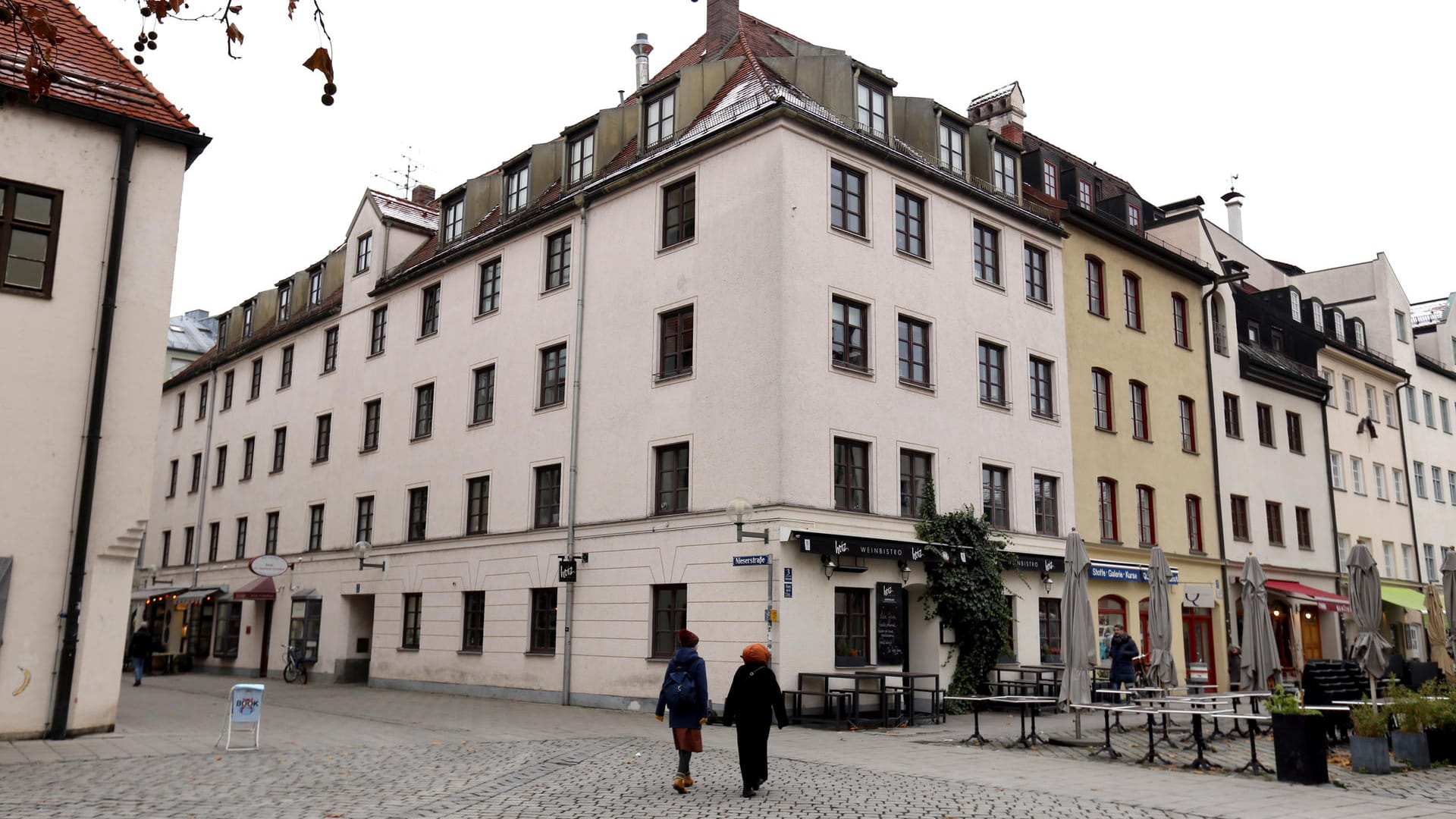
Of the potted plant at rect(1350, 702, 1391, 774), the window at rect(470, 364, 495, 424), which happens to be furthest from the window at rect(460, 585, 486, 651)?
the potted plant at rect(1350, 702, 1391, 774)

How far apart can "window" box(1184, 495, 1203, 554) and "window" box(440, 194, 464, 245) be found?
836 inches

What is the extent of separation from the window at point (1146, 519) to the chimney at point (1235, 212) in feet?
75.6

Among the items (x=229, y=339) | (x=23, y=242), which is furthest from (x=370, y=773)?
(x=229, y=339)

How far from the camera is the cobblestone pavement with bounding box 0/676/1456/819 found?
11.0 metres

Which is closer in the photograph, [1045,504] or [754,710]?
[754,710]

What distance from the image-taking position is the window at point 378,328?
33594mm

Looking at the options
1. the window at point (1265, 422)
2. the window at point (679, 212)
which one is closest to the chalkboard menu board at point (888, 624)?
the window at point (679, 212)

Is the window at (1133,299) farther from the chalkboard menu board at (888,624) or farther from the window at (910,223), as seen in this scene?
the chalkboard menu board at (888,624)

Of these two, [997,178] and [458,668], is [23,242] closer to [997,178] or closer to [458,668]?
[458,668]

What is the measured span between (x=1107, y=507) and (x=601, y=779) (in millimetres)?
19291

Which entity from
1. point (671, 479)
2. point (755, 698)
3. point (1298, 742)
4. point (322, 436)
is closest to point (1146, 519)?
point (671, 479)

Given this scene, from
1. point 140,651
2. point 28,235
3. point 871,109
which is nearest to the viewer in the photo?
point 28,235

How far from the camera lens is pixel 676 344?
942 inches

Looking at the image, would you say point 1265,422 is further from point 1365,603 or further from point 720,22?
point 720,22
